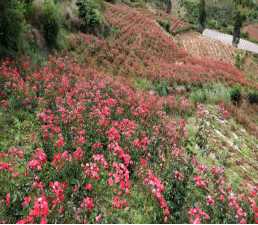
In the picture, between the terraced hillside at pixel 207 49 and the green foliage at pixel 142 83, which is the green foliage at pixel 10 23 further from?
the terraced hillside at pixel 207 49

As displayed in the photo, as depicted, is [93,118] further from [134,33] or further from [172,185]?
[134,33]

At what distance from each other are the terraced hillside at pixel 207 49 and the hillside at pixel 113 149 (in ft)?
84.2

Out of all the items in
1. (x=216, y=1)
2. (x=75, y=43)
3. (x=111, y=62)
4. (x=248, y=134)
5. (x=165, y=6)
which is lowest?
(x=248, y=134)

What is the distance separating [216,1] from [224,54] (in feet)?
361

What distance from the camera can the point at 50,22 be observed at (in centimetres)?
Result: 943

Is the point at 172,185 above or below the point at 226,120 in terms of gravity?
above

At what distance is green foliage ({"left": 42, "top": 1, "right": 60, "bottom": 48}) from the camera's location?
9109 millimetres

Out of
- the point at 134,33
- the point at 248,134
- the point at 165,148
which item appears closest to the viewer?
the point at 165,148

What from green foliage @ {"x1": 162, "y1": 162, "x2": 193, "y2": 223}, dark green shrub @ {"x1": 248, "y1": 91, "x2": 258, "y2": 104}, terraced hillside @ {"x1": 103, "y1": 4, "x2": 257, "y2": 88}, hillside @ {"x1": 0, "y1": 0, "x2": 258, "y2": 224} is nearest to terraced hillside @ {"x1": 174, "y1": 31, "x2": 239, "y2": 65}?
terraced hillside @ {"x1": 103, "y1": 4, "x2": 257, "y2": 88}

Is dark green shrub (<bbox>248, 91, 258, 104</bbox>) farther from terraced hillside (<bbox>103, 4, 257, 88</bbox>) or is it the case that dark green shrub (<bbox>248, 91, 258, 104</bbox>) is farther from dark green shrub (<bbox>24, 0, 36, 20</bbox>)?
dark green shrub (<bbox>24, 0, 36, 20</bbox>)

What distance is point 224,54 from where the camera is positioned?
38406mm

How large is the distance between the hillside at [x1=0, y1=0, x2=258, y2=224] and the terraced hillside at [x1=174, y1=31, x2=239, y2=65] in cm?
2565

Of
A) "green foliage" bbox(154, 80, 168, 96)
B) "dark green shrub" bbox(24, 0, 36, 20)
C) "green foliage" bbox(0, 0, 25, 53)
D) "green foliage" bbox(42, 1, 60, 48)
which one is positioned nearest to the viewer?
"green foliage" bbox(0, 0, 25, 53)

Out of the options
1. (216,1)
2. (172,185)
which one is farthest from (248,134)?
(216,1)
